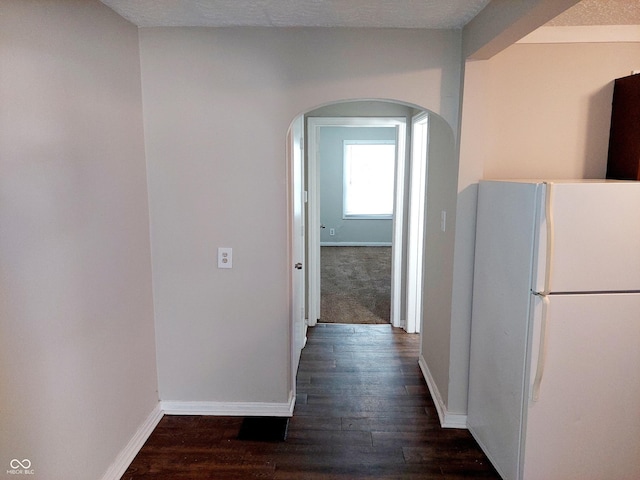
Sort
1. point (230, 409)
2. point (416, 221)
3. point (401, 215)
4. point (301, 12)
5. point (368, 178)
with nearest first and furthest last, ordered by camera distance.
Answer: point (301, 12)
point (230, 409)
point (416, 221)
point (401, 215)
point (368, 178)

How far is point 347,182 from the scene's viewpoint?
8.34m

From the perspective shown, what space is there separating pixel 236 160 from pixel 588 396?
6.82ft

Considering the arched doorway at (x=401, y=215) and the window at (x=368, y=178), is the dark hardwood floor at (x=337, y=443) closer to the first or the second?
the arched doorway at (x=401, y=215)

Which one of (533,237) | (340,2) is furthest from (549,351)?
(340,2)

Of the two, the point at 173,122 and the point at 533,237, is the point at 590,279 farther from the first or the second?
the point at 173,122

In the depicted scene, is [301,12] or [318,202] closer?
[301,12]

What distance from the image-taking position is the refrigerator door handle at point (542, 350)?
1702 millimetres

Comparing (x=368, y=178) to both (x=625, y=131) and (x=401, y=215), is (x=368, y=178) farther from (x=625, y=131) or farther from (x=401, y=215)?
(x=625, y=131)

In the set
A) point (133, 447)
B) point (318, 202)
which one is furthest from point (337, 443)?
point (318, 202)

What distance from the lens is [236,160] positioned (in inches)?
91.0

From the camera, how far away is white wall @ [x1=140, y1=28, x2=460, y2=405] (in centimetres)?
221

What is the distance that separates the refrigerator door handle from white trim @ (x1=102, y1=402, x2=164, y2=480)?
1979 millimetres

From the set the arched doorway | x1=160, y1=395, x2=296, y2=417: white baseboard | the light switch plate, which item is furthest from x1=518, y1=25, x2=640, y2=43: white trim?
x1=160, y1=395, x2=296, y2=417: white baseboard

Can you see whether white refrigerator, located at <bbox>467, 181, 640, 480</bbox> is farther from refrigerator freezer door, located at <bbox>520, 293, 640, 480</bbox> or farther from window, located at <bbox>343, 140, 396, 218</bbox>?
window, located at <bbox>343, 140, 396, 218</bbox>
